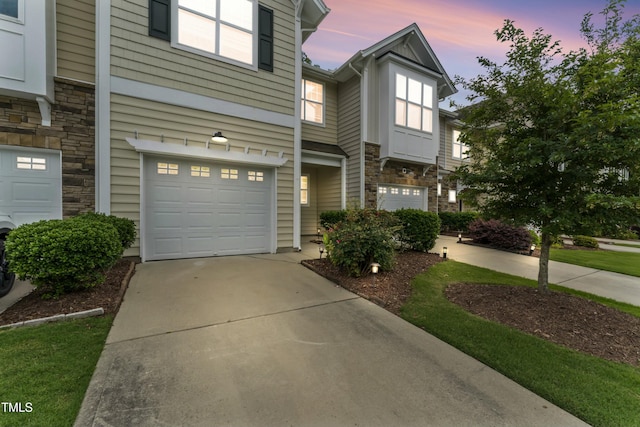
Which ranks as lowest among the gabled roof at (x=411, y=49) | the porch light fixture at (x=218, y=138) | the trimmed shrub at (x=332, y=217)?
the trimmed shrub at (x=332, y=217)

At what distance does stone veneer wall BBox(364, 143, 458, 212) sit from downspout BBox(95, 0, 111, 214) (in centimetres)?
722

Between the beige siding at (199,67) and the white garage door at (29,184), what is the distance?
226 centimetres

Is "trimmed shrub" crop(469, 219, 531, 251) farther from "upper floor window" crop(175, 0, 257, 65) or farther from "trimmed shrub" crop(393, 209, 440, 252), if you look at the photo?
"upper floor window" crop(175, 0, 257, 65)

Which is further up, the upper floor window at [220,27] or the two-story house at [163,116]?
the upper floor window at [220,27]

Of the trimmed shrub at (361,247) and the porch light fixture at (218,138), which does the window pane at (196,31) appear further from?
the trimmed shrub at (361,247)

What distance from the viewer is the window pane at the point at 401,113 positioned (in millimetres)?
9398

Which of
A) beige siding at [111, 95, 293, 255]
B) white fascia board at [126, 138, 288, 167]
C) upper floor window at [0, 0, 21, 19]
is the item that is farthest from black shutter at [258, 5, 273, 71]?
upper floor window at [0, 0, 21, 19]

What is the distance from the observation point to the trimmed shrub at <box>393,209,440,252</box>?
7.27m

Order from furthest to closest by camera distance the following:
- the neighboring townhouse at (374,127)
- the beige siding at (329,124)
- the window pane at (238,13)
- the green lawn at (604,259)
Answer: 1. the beige siding at (329,124)
2. the neighboring townhouse at (374,127)
3. the window pane at (238,13)
4. the green lawn at (604,259)

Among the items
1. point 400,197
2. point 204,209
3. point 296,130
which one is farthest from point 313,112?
point 204,209

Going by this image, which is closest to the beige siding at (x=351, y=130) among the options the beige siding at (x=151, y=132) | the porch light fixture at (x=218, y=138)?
the beige siding at (x=151, y=132)

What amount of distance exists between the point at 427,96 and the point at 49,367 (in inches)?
463

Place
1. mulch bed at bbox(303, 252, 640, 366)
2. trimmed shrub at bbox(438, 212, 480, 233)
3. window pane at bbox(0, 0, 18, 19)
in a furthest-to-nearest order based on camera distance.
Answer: trimmed shrub at bbox(438, 212, 480, 233)
window pane at bbox(0, 0, 18, 19)
mulch bed at bbox(303, 252, 640, 366)

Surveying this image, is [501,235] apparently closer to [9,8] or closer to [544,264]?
[544,264]
